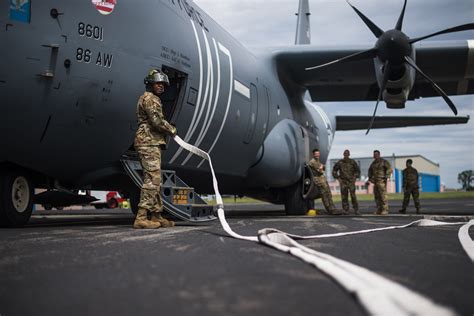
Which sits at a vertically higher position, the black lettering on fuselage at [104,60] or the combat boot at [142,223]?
the black lettering on fuselage at [104,60]

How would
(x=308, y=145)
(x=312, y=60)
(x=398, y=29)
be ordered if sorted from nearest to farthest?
1. (x=398, y=29)
2. (x=312, y=60)
3. (x=308, y=145)

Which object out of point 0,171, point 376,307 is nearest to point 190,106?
point 0,171

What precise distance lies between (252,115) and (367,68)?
4.53 meters

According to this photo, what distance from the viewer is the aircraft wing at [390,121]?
17.6 metres

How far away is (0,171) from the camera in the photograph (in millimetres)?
6805

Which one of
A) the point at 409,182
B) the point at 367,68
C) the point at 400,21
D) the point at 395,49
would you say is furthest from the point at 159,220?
the point at 409,182

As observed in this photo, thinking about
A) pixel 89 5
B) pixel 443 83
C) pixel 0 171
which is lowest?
pixel 0 171

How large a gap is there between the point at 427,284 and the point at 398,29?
389 inches

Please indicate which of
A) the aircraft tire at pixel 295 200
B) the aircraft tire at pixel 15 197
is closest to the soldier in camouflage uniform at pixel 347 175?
the aircraft tire at pixel 295 200

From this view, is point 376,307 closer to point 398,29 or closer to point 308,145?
point 398,29

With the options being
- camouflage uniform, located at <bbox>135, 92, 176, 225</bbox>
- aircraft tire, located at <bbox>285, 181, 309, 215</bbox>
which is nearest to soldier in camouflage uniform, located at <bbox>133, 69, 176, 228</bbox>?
camouflage uniform, located at <bbox>135, 92, 176, 225</bbox>

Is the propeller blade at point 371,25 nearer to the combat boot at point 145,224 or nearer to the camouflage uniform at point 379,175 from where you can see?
the camouflage uniform at point 379,175

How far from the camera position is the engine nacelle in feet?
38.4

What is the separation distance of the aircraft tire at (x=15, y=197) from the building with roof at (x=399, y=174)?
63098mm
